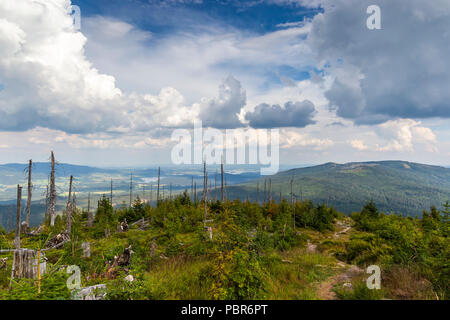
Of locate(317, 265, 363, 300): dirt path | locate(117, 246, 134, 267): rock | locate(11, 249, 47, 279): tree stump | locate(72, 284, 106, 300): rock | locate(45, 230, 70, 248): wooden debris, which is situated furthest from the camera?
locate(45, 230, 70, 248): wooden debris

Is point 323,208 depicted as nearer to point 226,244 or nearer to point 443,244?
point 443,244

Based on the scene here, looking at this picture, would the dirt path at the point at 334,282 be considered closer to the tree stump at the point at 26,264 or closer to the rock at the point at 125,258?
the tree stump at the point at 26,264

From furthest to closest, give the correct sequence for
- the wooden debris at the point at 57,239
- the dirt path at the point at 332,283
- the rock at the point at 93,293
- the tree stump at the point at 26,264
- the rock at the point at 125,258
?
the wooden debris at the point at 57,239
the rock at the point at 125,258
the dirt path at the point at 332,283
the rock at the point at 93,293
the tree stump at the point at 26,264

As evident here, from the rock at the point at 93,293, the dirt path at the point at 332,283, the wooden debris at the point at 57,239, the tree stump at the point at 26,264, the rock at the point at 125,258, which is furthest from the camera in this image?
the wooden debris at the point at 57,239

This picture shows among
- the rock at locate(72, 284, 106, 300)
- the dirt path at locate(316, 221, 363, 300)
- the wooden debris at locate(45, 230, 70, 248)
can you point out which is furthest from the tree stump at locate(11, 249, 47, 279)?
the wooden debris at locate(45, 230, 70, 248)

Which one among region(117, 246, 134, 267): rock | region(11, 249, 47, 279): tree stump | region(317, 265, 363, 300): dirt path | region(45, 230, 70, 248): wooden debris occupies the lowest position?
region(45, 230, 70, 248): wooden debris

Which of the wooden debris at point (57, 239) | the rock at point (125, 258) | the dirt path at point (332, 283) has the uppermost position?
the dirt path at point (332, 283)

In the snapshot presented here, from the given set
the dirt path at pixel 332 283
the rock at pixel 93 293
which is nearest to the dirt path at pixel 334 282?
the dirt path at pixel 332 283

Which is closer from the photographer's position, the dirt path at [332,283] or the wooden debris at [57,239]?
the dirt path at [332,283]

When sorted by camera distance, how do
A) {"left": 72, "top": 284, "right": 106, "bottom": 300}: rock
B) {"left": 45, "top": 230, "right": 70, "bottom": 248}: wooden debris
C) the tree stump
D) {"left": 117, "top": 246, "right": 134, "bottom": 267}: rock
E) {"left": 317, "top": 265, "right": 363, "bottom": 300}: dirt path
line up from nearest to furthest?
the tree stump, {"left": 72, "top": 284, "right": 106, "bottom": 300}: rock, {"left": 317, "top": 265, "right": 363, "bottom": 300}: dirt path, {"left": 117, "top": 246, "right": 134, "bottom": 267}: rock, {"left": 45, "top": 230, "right": 70, "bottom": 248}: wooden debris

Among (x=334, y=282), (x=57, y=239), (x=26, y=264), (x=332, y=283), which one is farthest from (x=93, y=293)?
(x=57, y=239)

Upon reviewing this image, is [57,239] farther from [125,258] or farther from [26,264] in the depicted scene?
[26,264]

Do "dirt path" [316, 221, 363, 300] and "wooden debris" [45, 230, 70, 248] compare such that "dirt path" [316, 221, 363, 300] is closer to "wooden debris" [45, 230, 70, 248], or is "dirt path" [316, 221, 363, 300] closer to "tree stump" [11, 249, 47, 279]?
"tree stump" [11, 249, 47, 279]
